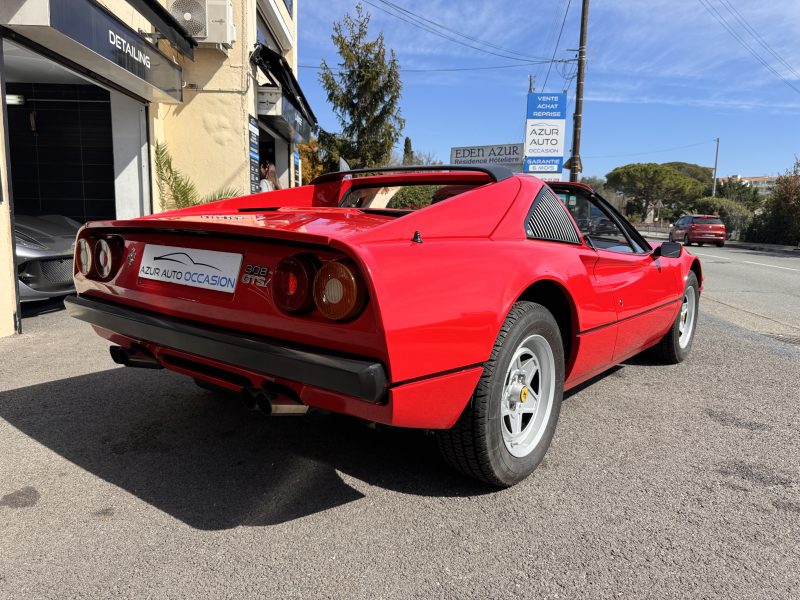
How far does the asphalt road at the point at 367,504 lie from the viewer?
1815 millimetres

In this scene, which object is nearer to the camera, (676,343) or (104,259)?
(104,259)

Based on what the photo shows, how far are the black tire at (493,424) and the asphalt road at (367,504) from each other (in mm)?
126

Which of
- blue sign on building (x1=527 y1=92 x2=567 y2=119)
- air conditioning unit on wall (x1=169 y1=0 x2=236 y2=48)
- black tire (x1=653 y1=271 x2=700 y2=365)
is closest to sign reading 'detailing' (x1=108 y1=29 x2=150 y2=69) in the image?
air conditioning unit on wall (x1=169 y1=0 x2=236 y2=48)

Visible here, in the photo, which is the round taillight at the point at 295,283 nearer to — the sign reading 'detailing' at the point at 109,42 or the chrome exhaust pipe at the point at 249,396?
the chrome exhaust pipe at the point at 249,396

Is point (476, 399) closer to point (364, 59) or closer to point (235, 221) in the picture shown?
point (235, 221)

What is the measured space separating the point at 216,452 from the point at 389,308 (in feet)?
4.70

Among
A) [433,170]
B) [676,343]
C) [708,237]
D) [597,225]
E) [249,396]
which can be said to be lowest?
[676,343]

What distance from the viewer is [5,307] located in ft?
15.7

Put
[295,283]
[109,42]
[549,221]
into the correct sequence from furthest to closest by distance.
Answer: [109,42] → [549,221] → [295,283]

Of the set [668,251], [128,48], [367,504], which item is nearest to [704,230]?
[668,251]

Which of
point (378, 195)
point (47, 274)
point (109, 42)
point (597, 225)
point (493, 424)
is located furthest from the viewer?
point (109, 42)

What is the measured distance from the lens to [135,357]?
2.53 meters

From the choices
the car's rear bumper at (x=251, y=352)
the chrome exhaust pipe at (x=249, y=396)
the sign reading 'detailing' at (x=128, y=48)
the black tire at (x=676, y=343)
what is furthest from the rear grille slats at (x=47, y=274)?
the black tire at (x=676, y=343)

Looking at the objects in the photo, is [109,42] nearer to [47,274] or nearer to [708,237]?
[47,274]
